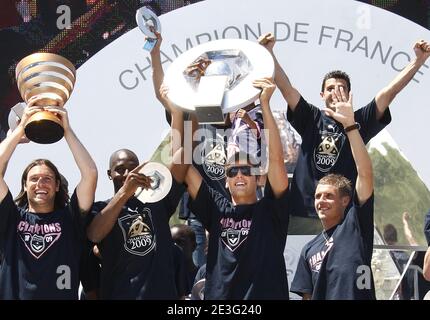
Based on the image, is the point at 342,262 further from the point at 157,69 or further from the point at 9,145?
the point at 9,145

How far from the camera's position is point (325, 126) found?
20.2ft

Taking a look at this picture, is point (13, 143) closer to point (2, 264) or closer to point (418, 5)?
point (2, 264)

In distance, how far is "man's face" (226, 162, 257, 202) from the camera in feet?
18.6

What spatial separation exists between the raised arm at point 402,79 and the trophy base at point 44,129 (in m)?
1.76

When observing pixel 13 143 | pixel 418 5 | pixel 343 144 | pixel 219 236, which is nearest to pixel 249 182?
pixel 219 236

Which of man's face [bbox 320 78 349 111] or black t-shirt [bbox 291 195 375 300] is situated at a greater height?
man's face [bbox 320 78 349 111]

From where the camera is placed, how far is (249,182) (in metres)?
5.67

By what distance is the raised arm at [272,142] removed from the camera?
5.51m

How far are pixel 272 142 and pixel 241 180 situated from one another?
270 millimetres

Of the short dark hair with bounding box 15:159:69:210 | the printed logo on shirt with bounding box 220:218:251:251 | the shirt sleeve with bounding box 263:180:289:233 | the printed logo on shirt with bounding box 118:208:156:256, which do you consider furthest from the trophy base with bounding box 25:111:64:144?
the shirt sleeve with bounding box 263:180:289:233

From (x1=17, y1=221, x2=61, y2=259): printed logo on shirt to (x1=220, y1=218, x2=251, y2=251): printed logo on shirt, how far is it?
818mm

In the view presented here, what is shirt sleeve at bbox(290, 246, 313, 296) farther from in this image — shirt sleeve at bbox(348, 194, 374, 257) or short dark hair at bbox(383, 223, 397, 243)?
short dark hair at bbox(383, 223, 397, 243)

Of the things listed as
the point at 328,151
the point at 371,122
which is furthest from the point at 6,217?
the point at 371,122

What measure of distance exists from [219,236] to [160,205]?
361 millimetres
